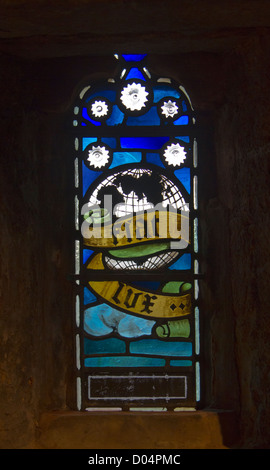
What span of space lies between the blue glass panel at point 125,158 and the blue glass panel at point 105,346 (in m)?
0.91

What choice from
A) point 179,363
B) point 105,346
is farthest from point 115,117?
point 179,363

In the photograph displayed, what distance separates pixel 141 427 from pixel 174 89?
1.73 meters

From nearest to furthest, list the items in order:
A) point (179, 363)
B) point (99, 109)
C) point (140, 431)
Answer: point (140, 431)
point (179, 363)
point (99, 109)

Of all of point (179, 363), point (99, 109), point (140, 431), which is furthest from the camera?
point (99, 109)

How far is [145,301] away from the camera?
120 inches

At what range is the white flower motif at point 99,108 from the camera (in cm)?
312

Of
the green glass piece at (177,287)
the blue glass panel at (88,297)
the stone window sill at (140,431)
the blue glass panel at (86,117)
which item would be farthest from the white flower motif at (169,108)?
the stone window sill at (140,431)

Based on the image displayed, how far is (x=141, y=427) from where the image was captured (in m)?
2.87

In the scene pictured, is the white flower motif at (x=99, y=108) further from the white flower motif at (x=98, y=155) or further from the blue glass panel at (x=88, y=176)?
the blue glass panel at (x=88, y=176)

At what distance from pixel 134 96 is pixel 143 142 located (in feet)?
0.81

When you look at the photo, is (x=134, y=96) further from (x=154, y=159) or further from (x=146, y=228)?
(x=146, y=228)
